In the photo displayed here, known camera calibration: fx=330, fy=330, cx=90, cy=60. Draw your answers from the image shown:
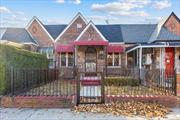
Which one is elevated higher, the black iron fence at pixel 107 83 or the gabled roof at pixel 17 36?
the gabled roof at pixel 17 36

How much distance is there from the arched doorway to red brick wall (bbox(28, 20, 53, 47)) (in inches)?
A: 165

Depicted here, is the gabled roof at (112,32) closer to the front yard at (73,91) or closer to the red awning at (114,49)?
the red awning at (114,49)

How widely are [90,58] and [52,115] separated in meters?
19.1

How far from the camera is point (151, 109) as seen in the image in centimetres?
1083

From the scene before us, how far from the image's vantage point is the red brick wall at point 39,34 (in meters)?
31.4

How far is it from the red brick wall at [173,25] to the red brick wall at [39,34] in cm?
1097

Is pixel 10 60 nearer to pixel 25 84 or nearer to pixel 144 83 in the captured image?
pixel 25 84

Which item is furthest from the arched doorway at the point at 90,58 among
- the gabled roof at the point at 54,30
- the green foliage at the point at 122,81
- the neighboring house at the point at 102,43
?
the green foliage at the point at 122,81

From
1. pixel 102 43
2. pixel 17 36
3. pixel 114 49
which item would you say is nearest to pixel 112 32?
pixel 114 49

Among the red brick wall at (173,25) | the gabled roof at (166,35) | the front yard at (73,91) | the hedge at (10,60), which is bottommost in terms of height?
the front yard at (73,91)

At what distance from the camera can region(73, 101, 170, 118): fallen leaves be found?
10.3 m

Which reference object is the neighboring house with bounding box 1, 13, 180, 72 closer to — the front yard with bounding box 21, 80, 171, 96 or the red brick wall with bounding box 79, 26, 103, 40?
the red brick wall with bounding box 79, 26, 103, 40

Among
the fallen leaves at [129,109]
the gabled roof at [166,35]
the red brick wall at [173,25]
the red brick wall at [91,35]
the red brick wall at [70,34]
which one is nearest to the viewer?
the fallen leaves at [129,109]

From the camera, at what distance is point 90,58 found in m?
29.1
